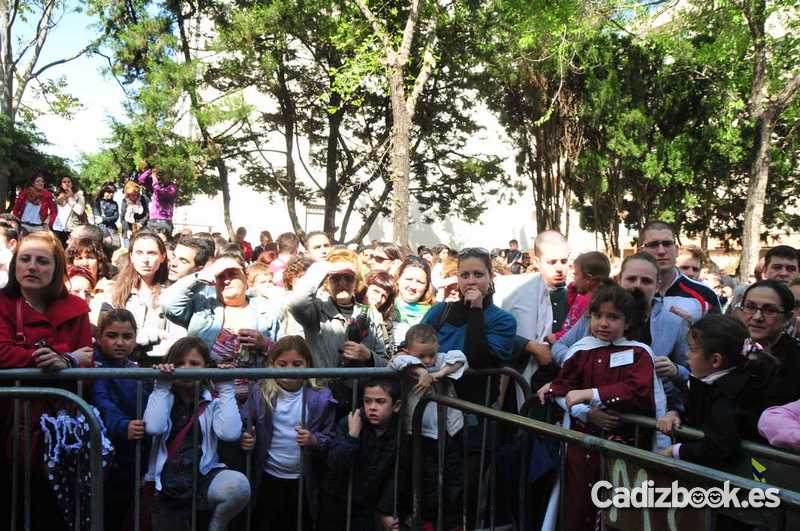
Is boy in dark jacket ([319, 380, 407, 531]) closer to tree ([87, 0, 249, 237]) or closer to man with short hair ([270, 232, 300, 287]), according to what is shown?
man with short hair ([270, 232, 300, 287])

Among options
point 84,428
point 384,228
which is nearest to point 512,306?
point 84,428

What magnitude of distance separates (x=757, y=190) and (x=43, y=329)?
18.4 metres

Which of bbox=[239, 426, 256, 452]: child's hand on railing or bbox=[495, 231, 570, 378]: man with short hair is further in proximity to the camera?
bbox=[495, 231, 570, 378]: man with short hair

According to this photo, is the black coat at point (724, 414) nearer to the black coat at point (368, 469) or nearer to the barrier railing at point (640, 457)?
the barrier railing at point (640, 457)

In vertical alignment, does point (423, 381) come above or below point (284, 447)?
above

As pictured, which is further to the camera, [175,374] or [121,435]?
[121,435]

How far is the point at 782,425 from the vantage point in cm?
324

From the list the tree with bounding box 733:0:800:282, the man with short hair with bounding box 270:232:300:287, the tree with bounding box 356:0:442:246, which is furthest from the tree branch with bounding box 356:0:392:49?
the man with short hair with bounding box 270:232:300:287

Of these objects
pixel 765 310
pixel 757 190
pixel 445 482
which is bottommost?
pixel 445 482

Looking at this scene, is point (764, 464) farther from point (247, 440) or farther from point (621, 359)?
point (247, 440)

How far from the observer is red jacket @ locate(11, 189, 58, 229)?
499 inches

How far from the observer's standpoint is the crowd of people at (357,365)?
3.70 meters

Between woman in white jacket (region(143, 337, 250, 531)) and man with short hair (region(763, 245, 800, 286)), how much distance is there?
168 inches

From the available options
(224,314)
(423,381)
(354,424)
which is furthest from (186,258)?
(423,381)
